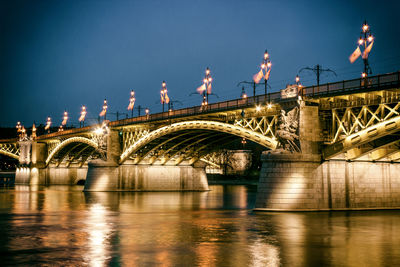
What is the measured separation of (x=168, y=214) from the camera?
36062 mm

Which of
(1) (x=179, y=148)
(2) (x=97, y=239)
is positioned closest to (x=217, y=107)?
(1) (x=179, y=148)

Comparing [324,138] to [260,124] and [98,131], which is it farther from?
[98,131]

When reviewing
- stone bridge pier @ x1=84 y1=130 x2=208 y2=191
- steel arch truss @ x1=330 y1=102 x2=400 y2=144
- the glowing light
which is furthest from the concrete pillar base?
steel arch truss @ x1=330 y1=102 x2=400 y2=144

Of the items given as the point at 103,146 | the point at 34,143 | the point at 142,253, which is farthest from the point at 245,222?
the point at 34,143

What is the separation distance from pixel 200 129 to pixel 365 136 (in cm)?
2511

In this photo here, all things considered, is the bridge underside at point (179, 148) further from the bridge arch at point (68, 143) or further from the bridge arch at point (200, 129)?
the bridge arch at point (68, 143)

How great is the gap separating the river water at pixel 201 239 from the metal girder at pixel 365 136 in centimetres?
445

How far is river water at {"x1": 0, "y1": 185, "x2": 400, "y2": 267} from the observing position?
1747 cm

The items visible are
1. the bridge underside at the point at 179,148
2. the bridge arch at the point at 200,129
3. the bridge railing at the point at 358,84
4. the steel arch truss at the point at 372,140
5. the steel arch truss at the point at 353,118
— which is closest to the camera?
the steel arch truss at the point at 372,140

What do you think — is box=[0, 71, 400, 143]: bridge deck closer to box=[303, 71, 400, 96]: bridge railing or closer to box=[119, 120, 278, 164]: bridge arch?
box=[303, 71, 400, 96]: bridge railing

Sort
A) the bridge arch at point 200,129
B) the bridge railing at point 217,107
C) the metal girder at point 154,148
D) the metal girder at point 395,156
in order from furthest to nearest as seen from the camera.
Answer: the metal girder at point 154,148, the bridge arch at point 200,129, the bridge railing at point 217,107, the metal girder at point 395,156

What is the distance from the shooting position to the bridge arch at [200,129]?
42.8 m

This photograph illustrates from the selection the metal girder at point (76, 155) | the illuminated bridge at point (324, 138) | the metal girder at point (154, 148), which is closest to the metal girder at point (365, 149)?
the illuminated bridge at point (324, 138)

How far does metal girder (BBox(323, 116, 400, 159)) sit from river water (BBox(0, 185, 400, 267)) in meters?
4.45
